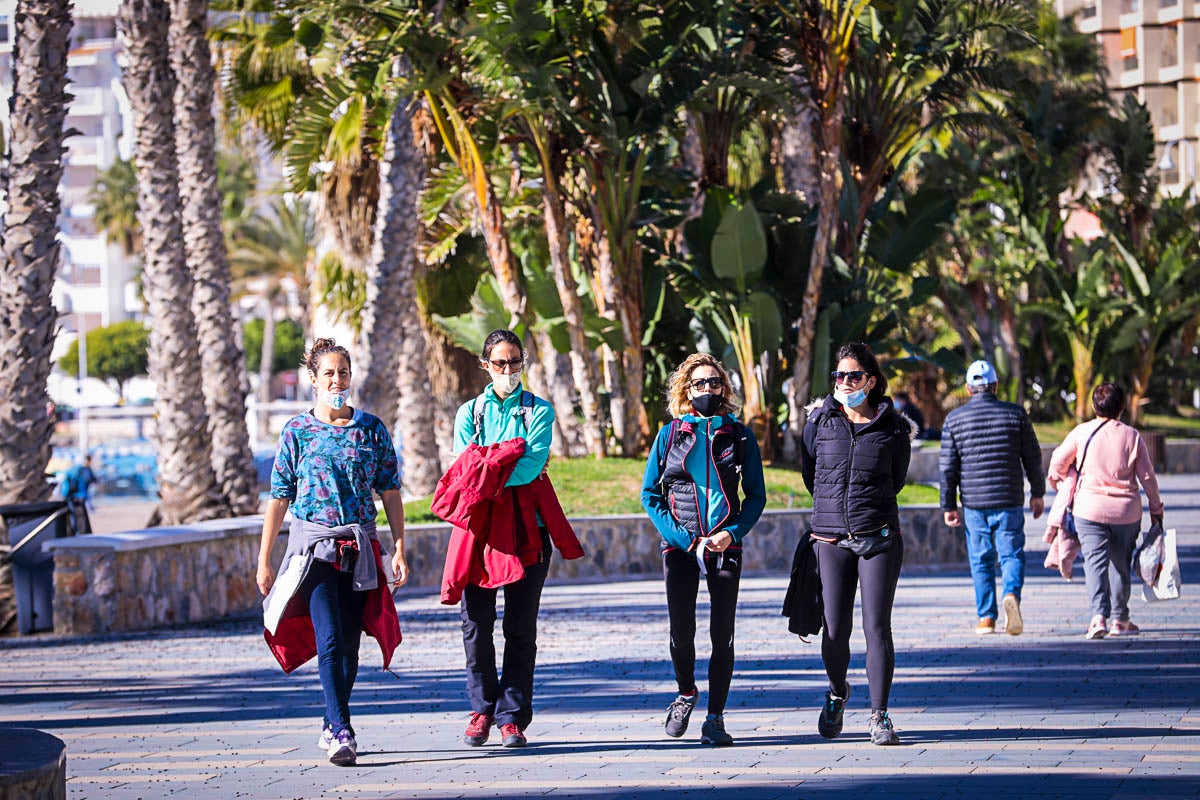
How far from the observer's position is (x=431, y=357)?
88.9ft

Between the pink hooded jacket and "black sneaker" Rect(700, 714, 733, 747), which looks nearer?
"black sneaker" Rect(700, 714, 733, 747)

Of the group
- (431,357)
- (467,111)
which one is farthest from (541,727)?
(431,357)

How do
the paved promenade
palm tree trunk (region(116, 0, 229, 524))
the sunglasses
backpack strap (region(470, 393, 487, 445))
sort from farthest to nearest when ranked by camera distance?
palm tree trunk (region(116, 0, 229, 524))
backpack strap (region(470, 393, 487, 445))
the sunglasses
the paved promenade

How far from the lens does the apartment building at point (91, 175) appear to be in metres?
113

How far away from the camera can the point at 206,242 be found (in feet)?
59.1

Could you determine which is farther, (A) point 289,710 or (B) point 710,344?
(B) point 710,344

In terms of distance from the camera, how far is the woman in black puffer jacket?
732 cm

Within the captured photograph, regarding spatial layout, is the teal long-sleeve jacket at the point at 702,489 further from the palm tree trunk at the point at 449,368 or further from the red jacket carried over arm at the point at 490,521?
the palm tree trunk at the point at 449,368

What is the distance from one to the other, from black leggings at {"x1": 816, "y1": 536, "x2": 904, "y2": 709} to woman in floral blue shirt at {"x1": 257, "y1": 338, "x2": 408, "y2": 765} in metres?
1.93

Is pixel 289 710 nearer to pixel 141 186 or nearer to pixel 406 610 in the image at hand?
pixel 406 610

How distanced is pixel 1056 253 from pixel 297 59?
17214 millimetres

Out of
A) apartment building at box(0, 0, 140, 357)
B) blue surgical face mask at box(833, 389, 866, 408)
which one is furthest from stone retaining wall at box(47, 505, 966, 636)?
apartment building at box(0, 0, 140, 357)

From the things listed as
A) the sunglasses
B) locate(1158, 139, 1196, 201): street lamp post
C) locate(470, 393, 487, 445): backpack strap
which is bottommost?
locate(470, 393, 487, 445): backpack strap

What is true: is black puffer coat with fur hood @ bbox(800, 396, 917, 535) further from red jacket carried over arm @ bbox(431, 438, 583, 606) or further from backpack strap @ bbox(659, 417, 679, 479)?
red jacket carried over arm @ bbox(431, 438, 583, 606)
